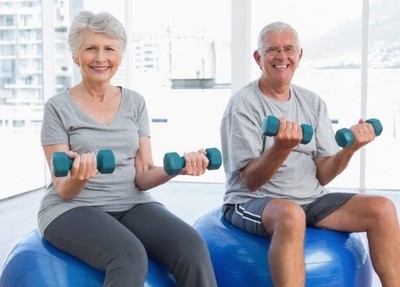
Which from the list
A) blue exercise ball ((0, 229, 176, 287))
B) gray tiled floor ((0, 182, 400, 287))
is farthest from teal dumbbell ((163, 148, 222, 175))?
gray tiled floor ((0, 182, 400, 287))

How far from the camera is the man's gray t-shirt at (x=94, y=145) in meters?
1.64

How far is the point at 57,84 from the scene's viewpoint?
15.9 feet

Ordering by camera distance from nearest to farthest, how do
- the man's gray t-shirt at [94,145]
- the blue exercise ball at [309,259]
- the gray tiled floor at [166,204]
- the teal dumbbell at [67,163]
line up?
the teal dumbbell at [67,163]
the man's gray t-shirt at [94,145]
the blue exercise ball at [309,259]
the gray tiled floor at [166,204]

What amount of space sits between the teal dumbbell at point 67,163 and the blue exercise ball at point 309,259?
1.86 ft

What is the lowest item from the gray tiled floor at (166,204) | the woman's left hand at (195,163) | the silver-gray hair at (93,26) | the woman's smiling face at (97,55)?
the gray tiled floor at (166,204)

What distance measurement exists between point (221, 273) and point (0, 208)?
2602 millimetres

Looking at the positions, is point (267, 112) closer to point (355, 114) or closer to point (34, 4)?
point (355, 114)

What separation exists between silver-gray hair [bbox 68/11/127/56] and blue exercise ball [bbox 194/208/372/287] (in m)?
0.73

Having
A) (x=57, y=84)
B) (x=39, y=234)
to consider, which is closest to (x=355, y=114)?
(x=57, y=84)

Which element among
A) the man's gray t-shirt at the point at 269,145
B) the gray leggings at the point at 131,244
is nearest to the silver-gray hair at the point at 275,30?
the man's gray t-shirt at the point at 269,145

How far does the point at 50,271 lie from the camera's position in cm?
154

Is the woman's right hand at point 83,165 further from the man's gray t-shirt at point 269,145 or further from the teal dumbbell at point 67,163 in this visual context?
the man's gray t-shirt at point 269,145

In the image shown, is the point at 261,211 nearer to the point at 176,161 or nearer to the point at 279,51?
the point at 176,161

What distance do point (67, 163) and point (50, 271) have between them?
0.34 meters
